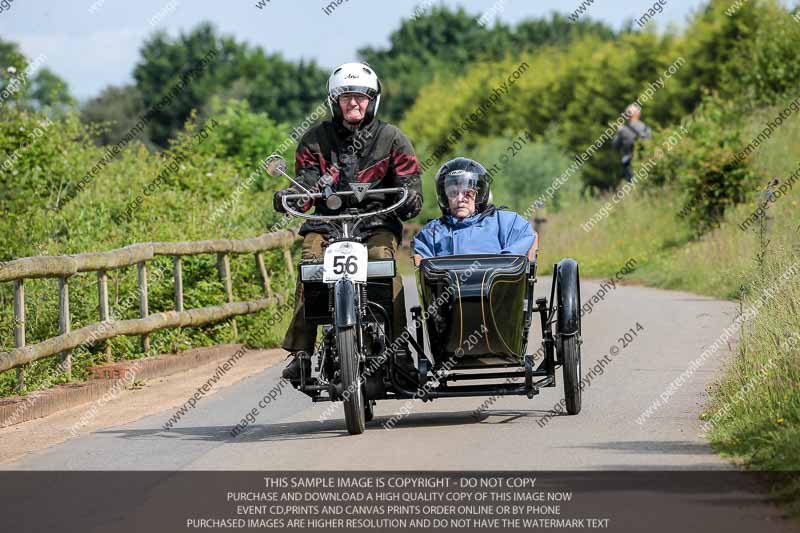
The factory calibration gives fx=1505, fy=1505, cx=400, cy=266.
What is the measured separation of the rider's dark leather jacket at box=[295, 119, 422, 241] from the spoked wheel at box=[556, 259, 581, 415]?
1.23m

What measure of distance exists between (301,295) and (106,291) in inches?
192

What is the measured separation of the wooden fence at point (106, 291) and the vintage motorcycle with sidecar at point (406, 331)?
3.45 m

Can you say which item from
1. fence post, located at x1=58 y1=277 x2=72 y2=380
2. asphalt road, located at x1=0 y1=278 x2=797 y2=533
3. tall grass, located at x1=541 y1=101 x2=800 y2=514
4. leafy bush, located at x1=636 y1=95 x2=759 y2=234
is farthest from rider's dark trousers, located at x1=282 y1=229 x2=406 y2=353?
leafy bush, located at x1=636 y1=95 x2=759 y2=234

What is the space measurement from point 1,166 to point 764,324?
13959mm

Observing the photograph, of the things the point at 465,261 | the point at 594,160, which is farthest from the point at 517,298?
the point at 594,160

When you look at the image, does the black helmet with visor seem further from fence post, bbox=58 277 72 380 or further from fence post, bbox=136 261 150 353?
fence post, bbox=136 261 150 353

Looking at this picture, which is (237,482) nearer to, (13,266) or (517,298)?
(517,298)

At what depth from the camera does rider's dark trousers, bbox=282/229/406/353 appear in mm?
10664

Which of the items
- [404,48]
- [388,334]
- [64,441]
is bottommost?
[64,441]

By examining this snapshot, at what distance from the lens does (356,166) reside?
35.8ft

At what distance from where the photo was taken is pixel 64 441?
11188mm

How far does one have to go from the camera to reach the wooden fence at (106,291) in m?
13.0

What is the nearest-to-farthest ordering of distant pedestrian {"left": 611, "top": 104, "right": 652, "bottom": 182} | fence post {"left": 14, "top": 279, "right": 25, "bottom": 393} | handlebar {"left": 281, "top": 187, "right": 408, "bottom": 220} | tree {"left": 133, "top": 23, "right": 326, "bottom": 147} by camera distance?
handlebar {"left": 281, "top": 187, "right": 408, "bottom": 220}, fence post {"left": 14, "top": 279, "right": 25, "bottom": 393}, distant pedestrian {"left": 611, "top": 104, "right": 652, "bottom": 182}, tree {"left": 133, "top": 23, "right": 326, "bottom": 147}

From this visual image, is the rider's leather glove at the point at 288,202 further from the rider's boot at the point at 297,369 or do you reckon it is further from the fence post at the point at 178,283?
the fence post at the point at 178,283
